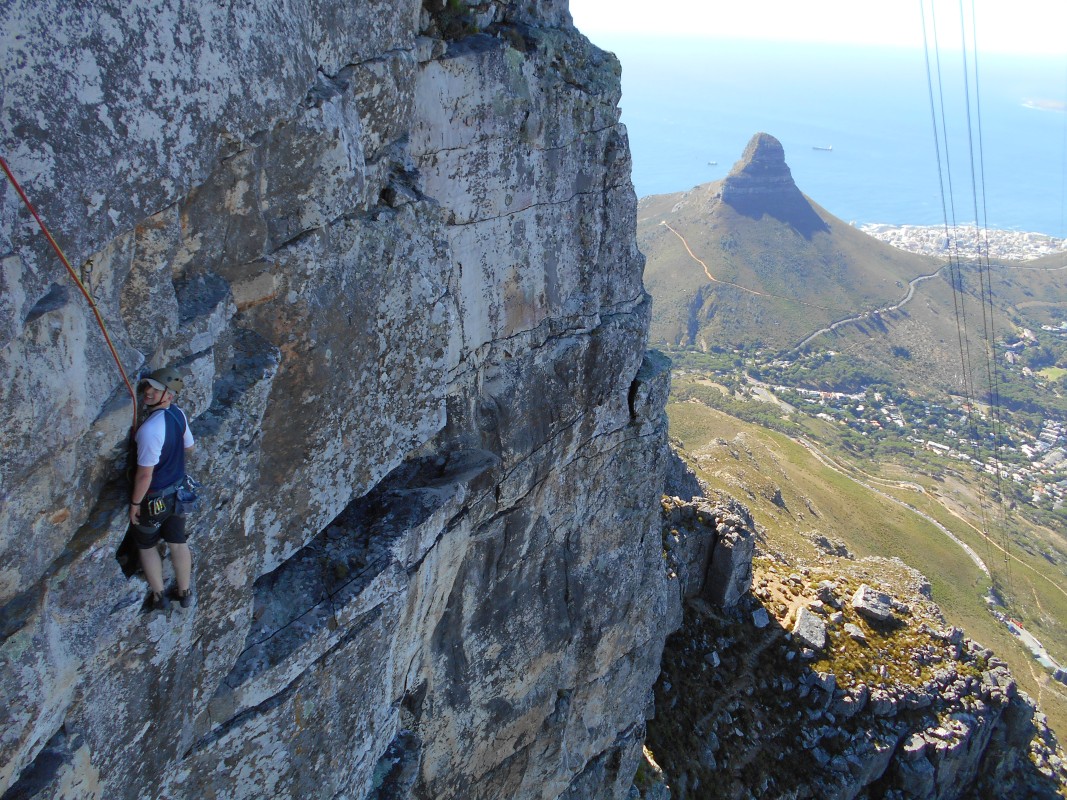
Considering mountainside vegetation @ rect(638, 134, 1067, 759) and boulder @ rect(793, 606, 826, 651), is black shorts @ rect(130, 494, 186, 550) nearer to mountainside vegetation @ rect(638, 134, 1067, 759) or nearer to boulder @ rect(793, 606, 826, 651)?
boulder @ rect(793, 606, 826, 651)

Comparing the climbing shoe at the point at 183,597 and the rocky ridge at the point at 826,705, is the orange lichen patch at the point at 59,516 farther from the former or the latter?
the rocky ridge at the point at 826,705

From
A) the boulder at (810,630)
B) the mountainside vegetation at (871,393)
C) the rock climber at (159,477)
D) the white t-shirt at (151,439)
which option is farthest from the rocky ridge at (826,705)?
the mountainside vegetation at (871,393)

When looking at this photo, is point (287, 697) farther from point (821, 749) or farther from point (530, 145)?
point (821, 749)

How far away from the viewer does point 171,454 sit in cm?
745

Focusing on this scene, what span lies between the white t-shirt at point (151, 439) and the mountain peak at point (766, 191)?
569ft

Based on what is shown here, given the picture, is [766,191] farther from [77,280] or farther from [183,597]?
[77,280]

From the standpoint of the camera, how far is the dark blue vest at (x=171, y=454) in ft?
24.2

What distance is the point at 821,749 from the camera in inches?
1043

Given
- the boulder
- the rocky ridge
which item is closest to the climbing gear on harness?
the rocky ridge

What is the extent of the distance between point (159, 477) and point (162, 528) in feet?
2.24

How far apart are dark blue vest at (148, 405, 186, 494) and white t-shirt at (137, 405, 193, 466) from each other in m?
0.05

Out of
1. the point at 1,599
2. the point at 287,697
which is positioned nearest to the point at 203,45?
the point at 1,599

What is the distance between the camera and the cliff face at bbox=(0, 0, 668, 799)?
6543mm

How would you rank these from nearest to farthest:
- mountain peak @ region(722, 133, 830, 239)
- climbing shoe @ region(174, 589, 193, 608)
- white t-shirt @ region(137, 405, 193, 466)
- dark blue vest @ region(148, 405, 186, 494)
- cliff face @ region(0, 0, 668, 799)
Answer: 1. cliff face @ region(0, 0, 668, 799)
2. white t-shirt @ region(137, 405, 193, 466)
3. dark blue vest @ region(148, 405, 186, 494)
4. climbing shoe @ region(174, 589, 193, 608)
5. mountain peak @ region(722, 133, 830, 239)
